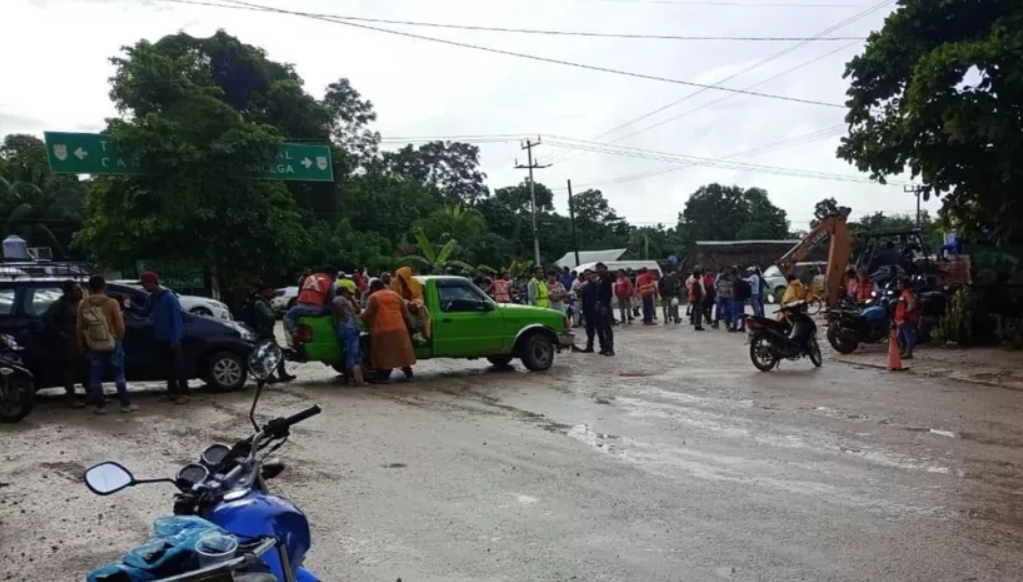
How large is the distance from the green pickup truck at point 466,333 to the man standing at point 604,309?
6.44 ft

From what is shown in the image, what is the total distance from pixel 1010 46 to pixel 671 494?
448 inches

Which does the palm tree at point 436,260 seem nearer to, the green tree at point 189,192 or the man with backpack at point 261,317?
the green tree at point 189,192

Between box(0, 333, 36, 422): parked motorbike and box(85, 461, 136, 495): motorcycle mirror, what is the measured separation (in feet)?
28.3

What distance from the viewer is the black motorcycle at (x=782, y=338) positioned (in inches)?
565

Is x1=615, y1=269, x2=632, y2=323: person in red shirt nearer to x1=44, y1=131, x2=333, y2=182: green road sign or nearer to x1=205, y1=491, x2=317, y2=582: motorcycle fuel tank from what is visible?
x1=44, y1=131, x2=333, y2=182: green road sign

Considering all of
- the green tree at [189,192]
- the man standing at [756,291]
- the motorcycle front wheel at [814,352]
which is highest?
the green tree at [189,192]

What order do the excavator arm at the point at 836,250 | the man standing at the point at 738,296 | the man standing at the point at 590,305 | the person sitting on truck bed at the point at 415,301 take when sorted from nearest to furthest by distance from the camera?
the person sitting on truck bed at the point at 415,301 → the man standing at the point at 590,305 → the excavator arm at the point at 836,250 → the man standing at the point at 738,296

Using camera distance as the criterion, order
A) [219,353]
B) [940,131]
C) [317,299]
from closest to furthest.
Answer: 1. [219,353]
2. [317,299]
3. [940,131]

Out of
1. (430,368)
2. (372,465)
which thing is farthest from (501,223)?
(372,465)

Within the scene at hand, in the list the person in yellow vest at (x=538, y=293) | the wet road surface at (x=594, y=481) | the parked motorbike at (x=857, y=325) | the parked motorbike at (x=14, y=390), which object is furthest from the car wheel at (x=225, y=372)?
the parked motorbike at (x=857, y=325)

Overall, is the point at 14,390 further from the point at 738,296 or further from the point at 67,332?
the point at 738,296

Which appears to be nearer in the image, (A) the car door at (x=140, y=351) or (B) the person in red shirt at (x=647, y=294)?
(A) the car door at (x=140, y=351)

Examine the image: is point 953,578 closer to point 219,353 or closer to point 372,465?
point 372,465

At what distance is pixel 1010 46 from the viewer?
13875 mm
